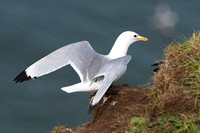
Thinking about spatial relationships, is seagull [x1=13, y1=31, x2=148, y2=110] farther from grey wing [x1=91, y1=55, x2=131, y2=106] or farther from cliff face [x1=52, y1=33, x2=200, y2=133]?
cliff face [x1=52, y1=33, x2=200, y2=133]

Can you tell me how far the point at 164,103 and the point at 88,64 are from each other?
1736 mm

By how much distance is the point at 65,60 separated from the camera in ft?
20.5

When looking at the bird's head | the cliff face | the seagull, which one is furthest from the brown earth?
the bird's head

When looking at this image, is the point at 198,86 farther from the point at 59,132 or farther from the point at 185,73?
the point at 59,132

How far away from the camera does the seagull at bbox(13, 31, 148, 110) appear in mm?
5438

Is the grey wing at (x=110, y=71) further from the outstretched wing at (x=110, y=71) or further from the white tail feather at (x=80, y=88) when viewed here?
the white tail feather at (x=80, y=88)

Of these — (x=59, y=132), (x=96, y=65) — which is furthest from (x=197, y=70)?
(x=59, y=132)

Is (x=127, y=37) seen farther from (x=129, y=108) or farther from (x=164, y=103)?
(x=164, y=103)

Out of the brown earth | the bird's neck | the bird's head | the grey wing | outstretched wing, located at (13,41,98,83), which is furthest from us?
the bird's head

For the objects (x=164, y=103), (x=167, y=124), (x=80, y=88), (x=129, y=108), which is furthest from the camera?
(x=80, y=88)

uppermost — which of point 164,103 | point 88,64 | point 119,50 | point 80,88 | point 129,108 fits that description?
point 119,50

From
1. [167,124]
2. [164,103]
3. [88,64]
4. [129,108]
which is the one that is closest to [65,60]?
[88,64]

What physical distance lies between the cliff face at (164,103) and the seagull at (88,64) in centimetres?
31

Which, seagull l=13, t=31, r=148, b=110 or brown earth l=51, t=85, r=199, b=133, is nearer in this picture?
brown earth l=51, t=85, r=199, b=133
